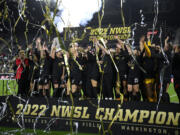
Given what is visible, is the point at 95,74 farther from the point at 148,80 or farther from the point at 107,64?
the point at 148,80

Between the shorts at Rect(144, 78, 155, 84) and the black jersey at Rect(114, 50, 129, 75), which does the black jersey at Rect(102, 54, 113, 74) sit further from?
the shorts at Rect(144, 78, 155, 84)

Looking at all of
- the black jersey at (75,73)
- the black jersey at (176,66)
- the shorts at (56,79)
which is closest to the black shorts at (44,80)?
the shorts at (56,79)

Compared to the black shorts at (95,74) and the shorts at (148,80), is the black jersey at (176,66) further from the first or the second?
the black shorts at (95,74)

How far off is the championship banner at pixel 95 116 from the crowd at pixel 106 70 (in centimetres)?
88

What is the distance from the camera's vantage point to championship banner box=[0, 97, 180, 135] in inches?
144

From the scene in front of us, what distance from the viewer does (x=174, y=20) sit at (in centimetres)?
2642

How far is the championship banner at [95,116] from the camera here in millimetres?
3658

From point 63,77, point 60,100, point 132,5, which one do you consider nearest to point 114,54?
point 63,77

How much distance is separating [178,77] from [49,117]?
2876 mm

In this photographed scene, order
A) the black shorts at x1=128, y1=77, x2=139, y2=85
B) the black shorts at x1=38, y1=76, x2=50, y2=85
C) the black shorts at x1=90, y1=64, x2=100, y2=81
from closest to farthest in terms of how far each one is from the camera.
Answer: the black shorts at x1=128, y1=77, x2=139, y2=85, the black shorts at x1=90, y1=64, x2=100, y2=81, the black shorts at x1=38, y1=76, x2=50, y2=85

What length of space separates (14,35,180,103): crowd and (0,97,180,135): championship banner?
878 millimetres

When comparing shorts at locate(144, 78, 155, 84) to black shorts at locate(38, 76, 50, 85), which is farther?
black shorts at locate(38, 76, 50, 85)

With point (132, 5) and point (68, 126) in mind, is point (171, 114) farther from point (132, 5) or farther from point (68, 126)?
point (132, 5)

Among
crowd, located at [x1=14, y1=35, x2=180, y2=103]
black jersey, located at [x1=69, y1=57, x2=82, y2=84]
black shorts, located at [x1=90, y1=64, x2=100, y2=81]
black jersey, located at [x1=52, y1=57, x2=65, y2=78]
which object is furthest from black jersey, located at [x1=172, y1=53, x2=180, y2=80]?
black jersey, located at [x1=52, y1=57, x2=65, y2=78]
